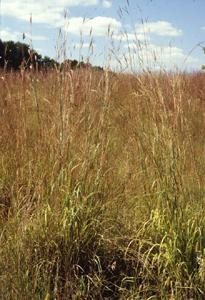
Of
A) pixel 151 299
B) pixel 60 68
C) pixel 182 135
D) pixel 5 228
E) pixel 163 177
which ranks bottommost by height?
pixel 151 299

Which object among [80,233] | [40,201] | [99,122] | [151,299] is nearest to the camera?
[151,299]

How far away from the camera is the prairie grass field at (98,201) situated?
289 centimetres

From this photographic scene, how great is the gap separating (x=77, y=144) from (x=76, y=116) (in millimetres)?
214

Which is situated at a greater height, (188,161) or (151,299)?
(188,161)

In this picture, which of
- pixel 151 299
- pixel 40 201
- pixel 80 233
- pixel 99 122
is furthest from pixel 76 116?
pixel 151 299

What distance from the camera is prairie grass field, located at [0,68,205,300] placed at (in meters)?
2.89

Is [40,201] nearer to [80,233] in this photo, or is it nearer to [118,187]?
[80,233]

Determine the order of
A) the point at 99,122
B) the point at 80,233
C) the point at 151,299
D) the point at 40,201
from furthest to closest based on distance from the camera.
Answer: the point at 99,122, the point at 40,201, the point at 80,233, the point at 151,299

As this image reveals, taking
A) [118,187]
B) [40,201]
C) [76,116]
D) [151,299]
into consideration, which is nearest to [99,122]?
[76,116]

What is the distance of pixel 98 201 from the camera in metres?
3.29

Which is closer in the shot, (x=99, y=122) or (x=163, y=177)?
(x=163, y=177)

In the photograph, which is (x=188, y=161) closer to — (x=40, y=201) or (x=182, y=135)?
(x=182, y=135)

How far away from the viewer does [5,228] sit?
3.14 meters

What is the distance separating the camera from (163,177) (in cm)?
327
